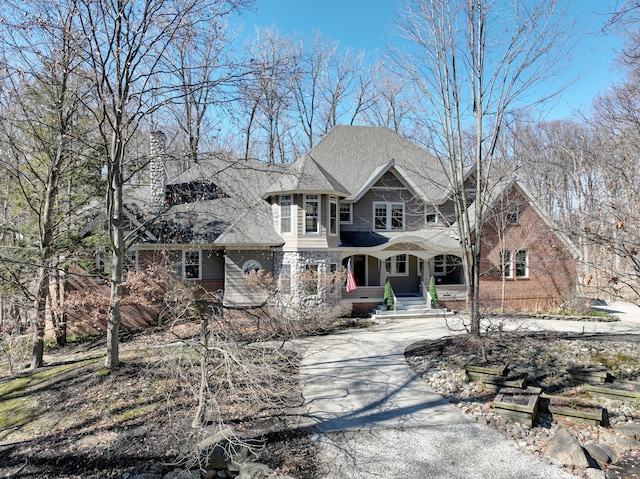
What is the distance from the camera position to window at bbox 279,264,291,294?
16344mm

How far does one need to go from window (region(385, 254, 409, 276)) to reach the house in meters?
0.05

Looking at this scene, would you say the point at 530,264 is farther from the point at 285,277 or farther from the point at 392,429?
the point at 392,429

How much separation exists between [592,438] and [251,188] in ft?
52.6

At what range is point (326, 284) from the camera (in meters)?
16.0

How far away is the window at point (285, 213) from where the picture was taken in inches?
667

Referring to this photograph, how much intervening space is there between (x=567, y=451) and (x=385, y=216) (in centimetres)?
1442

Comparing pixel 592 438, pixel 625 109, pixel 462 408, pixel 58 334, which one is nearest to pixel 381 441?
pixel 462 408

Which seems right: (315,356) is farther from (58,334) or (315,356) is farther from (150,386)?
(58,334)

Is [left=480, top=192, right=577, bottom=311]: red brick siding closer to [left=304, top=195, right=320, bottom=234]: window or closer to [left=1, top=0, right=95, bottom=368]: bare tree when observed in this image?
[left=304, top=195, right=320, bottom=234]: window

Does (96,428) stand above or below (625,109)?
below

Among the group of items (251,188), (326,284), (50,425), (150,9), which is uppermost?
(150,9)

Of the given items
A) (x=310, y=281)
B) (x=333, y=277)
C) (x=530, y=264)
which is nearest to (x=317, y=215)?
(x=333, y=277)

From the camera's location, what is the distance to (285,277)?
54.5 ft

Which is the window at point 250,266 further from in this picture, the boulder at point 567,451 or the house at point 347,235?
the boulder at point 567,451
